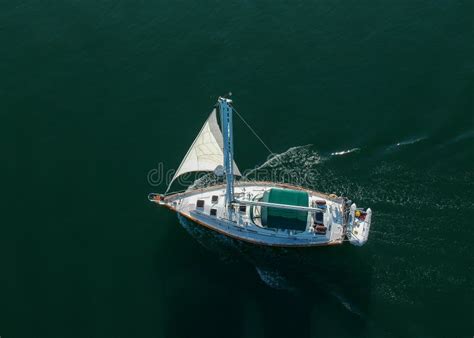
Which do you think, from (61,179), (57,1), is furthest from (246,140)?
(57,1)

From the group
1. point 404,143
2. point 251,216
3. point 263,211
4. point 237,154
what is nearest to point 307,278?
point 263,211

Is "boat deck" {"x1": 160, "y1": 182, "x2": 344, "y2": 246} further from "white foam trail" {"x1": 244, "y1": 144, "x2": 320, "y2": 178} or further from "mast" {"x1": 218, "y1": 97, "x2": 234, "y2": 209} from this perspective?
"white foam trail" {"x1": 244, "y1": 144, "x2": 320, "y2": 178}

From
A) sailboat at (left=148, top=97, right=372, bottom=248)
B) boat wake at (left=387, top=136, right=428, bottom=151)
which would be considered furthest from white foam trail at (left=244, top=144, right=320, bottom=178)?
boat wake at (left=387, top=136, right=428, bottom=151)

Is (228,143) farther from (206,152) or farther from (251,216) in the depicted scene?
(251,216)

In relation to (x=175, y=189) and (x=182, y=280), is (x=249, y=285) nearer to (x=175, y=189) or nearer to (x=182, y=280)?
(x=182, y=280)

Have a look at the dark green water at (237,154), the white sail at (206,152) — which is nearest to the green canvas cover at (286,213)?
the dark green water at (237,154)

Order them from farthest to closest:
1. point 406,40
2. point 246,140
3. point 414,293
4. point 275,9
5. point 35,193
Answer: point 275,9
point 406,40
point 246,140
point 35,193
point 414,293
